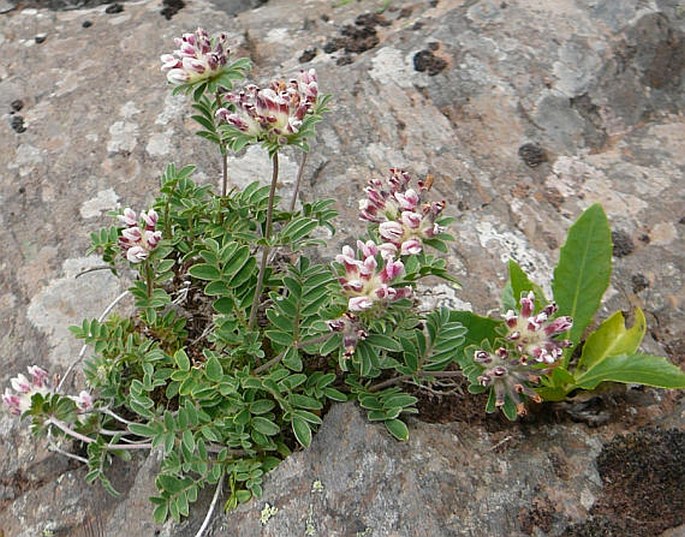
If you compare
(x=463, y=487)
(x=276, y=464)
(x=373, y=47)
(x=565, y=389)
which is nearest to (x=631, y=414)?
(x=565, y=389)

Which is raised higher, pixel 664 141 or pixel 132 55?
pixel 132 55

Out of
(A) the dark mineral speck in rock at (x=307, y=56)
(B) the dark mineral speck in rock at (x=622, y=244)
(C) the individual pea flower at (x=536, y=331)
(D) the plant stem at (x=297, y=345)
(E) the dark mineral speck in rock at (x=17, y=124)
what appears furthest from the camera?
(A) the dark mineral speck in rock at (x=307, y=56)

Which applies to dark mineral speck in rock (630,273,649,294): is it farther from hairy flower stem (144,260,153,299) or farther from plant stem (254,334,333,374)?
hairy flower stem (144,260,153,299)

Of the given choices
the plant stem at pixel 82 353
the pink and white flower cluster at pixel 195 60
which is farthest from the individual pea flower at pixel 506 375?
the plant stem at pixel 82 353

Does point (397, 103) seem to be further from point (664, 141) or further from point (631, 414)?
point (631, 414)

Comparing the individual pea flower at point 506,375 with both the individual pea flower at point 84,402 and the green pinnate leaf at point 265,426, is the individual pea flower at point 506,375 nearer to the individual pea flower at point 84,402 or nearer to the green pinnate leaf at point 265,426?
the green pinnate leaf at point 265,426
